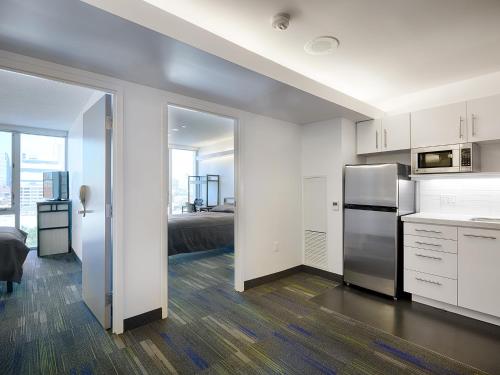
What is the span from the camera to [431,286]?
111 inches

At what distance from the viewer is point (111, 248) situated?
7.88ft

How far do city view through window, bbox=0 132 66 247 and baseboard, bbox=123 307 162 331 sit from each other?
14.6 ft

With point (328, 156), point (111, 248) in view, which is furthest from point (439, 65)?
point (111, 248)

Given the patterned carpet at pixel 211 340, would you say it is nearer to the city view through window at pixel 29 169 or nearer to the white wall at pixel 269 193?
the white wall at pixel 269 193

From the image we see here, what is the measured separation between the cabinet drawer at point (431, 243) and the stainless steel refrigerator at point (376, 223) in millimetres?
130

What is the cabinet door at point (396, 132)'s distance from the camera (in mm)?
3309

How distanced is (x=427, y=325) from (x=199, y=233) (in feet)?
11.2

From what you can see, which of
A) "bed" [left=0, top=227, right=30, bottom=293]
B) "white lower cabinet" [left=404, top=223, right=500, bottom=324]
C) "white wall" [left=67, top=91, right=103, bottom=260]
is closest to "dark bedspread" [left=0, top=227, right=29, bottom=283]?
"bed" [left=0, top=227, right=30, bottom=293]

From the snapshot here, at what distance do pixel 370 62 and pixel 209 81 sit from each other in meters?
1.64

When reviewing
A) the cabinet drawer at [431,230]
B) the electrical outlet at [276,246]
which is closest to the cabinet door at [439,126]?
the cabinet drawer at [431,230]

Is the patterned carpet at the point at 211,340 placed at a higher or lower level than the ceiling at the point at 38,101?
lower

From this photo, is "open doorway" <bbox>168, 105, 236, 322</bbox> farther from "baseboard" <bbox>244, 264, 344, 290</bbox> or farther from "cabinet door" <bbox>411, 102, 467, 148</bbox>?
"cabinet door" <bbox>411, 102, 467, 148</bbox>

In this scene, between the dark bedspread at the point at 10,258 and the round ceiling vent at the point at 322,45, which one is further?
the dark bedspread at the point at 10,258

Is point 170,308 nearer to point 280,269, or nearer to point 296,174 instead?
point 280,269
